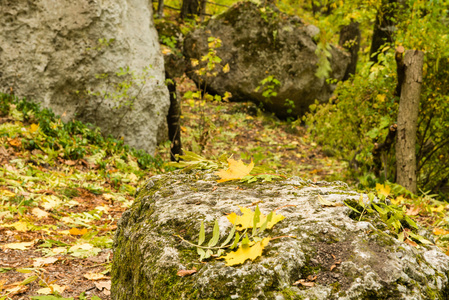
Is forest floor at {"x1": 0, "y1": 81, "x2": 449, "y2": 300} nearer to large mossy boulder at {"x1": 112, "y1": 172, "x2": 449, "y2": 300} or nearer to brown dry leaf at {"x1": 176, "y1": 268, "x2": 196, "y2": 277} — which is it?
large mossy boulder at {"x1": 112, "y1": 172, "x2": 449, "y2": 300}

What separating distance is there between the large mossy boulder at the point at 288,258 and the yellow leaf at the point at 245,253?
18 millimetres

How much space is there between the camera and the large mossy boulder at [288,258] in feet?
3.34

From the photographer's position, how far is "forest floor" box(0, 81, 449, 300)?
219cm

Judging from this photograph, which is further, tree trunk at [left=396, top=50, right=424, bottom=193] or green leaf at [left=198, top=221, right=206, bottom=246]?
tree trunk at [left=396, top=50, right=424, bottom=193]

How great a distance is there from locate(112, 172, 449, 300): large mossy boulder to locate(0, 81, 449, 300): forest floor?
0.62 metres

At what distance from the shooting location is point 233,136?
8.30m

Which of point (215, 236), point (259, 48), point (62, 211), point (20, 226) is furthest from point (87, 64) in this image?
point (215, 236)

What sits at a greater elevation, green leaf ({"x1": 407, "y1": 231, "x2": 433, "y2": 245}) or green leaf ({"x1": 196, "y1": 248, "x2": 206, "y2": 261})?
green leaf ({"x1": 407, "y1": 231, "x2": 433, "y2": 245})

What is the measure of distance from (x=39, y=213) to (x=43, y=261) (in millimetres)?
1039

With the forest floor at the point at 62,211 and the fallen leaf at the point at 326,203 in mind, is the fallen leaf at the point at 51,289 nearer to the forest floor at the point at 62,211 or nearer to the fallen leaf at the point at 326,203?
the forest floor at the point at 62,211

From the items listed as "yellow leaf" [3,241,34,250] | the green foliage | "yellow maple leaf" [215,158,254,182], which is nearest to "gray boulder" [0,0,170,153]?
the green foliage

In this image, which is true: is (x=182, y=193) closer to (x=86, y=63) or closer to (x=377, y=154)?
(x=377, y=154)

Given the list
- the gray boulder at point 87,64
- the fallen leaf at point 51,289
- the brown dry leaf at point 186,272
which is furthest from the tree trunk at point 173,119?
the brown dry leaf at point 186,272

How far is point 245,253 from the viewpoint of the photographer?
111cm
